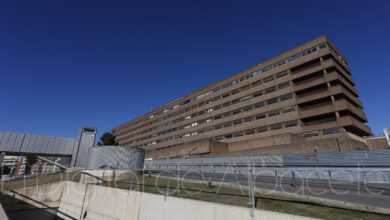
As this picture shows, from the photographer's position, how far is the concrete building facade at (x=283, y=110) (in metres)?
32.1

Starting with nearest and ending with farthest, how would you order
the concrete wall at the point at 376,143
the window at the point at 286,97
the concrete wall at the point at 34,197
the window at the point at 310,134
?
1. the concrete wall at the point at 34,197
2. the window at the point at 310,134
3. the concrete wall at the point at 376,143
4. the window at the point at 286,97

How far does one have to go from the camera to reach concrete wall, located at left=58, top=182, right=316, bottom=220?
19.8ft

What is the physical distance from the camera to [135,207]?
29.3ft

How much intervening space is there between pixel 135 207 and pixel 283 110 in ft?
118

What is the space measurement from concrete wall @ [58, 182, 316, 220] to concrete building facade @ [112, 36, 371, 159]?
24471mm

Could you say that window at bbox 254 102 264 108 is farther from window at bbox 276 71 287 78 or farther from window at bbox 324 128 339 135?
window at bbox 324 128 339 135

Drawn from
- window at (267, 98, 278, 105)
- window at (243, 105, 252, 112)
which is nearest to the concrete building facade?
window at (267, 98, 278, 105)

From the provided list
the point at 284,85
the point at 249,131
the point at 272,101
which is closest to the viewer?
the point at 284,85

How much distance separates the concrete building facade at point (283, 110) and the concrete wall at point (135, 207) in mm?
24471

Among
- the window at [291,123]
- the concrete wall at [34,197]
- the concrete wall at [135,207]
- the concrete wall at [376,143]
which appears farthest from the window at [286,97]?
the concrete wall at [34,197]

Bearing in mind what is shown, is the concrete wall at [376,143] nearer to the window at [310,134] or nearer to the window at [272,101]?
the window at [310,134]

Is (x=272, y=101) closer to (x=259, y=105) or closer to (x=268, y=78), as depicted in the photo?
(x=259, y=105)

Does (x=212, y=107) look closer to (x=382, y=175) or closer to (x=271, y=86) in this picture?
(x=271, y=86)

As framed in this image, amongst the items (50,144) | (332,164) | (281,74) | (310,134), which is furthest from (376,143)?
(50,144)
